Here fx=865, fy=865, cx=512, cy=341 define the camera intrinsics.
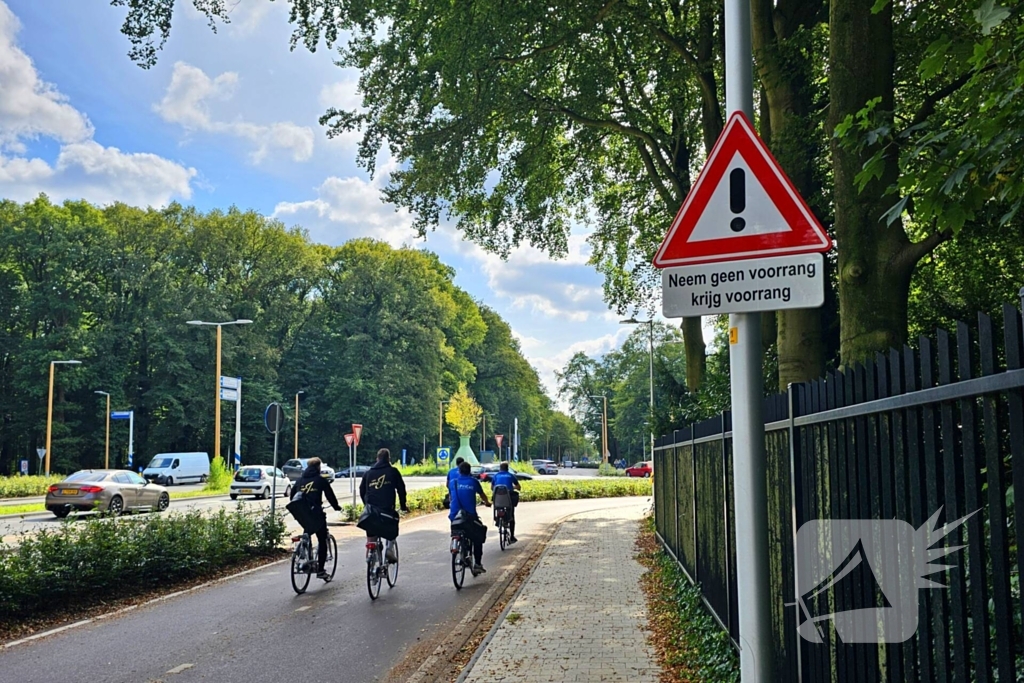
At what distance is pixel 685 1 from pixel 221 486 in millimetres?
31949

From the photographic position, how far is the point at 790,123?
11.3 m

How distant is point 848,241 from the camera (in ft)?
26.3

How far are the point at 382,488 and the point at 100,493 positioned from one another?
16633 mm

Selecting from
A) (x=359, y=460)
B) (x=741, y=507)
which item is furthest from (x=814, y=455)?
(x=359, y=460)

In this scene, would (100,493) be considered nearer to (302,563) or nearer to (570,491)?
(302,563)

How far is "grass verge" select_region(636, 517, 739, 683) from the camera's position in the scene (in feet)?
21.8

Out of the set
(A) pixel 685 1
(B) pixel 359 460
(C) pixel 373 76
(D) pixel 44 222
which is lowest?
(B) pixel 359 460

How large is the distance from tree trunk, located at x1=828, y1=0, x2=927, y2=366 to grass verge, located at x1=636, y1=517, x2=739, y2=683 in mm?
2784

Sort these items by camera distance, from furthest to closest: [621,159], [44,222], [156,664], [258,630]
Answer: [44,222] < [621,159] < [258,630] < [156,664]

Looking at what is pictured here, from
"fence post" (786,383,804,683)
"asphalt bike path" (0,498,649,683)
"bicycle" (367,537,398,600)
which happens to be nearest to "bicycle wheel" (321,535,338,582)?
"asphalt bike path" (0,498,649,683)

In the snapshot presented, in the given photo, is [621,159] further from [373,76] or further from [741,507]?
[741,507]

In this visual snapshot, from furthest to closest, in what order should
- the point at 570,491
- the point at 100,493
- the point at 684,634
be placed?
1. the point at 570,491
2. the point at 100,493
3. the point at 684,634

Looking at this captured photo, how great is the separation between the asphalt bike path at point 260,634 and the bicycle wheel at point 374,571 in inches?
7.3

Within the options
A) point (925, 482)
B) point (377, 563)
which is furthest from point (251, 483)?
point (925, 482)
